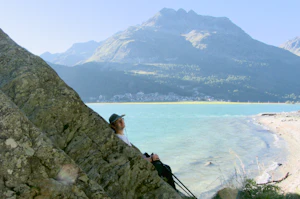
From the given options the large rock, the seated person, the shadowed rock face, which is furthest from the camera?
the seated person

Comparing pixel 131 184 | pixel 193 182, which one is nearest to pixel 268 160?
pixel 193 182

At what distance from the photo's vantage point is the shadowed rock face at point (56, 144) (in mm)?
3705

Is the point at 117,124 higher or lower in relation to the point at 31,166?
higher

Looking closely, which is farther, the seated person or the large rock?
the seated person

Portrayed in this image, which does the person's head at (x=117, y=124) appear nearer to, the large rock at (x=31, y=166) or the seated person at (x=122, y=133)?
the seated person at (x=122, y=133)

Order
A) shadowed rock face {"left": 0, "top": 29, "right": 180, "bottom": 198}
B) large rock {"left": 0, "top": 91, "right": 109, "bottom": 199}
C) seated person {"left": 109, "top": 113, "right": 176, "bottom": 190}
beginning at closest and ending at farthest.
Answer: large rock {"left": 0, "top": 91, "right": 109, "bottom": 199}, shadowed rock face {"left": 0, "top": 29, "right": 180, "bottom": 198}, seated person {"left": 109, "top": 113, "right": 176, "bottom": 190}

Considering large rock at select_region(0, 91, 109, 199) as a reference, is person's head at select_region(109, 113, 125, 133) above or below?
above

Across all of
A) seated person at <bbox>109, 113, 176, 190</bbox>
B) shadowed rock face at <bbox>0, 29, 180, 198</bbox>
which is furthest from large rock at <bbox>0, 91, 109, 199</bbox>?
seated person at <bbox>109, 113, 176, 190</bbox>

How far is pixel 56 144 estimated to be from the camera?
4926 millimetres

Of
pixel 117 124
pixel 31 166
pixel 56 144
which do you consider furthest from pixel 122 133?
pixel 31 166

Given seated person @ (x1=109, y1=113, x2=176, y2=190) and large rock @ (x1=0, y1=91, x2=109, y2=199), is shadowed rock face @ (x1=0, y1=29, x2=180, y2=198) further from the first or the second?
seated person @ (x1=109, y1=113, x2=176, y2=190)

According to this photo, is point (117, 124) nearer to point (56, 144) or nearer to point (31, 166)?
point (56, 144)

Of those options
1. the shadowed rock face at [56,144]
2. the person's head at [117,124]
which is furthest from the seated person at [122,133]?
the shadowed rock face at [56,144]

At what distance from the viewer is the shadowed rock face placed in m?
3.71
